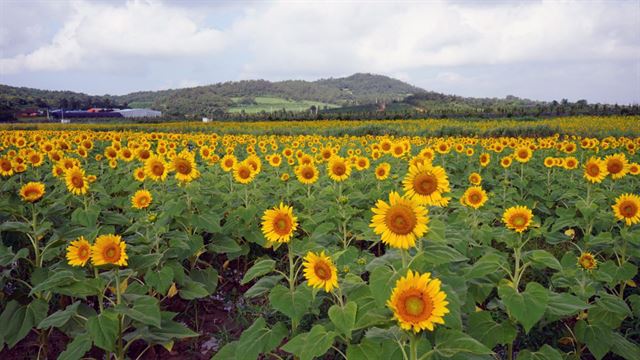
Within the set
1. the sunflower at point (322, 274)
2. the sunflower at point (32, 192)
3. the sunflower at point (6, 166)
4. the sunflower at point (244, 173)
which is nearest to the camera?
the sunflower at point (322, 274)

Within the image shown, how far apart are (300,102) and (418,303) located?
12934 centimetres

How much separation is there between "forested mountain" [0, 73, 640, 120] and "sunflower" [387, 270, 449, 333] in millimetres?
47835

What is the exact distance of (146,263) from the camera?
11.5ft

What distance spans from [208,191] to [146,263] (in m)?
2.75

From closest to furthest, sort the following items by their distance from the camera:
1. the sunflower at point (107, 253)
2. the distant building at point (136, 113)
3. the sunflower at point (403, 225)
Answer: the sunflower at point (403, 225) → the sunflower at point (107, 253) → the distant building at point (136, 113)

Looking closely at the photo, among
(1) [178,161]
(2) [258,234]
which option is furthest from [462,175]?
(1) [178,161]

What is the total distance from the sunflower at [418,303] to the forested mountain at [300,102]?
47.8 metres

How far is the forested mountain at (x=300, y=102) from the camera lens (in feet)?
164

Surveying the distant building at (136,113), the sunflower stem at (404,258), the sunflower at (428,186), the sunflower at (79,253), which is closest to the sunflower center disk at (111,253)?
the sunflower at (79,253)

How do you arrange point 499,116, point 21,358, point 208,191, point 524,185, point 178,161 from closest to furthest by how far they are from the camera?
point 21,358, point 178,161, point 208,191, point 524,185, point 499,116

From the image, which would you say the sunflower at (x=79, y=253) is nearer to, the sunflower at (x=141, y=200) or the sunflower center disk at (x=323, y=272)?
the sunflower at (x=141, y=200)

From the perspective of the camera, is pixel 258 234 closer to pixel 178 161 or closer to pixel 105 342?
pixel 178 161

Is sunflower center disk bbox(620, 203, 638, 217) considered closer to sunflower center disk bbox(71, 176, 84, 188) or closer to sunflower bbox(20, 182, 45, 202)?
sunflower bbox(20, 182, 45, 202)

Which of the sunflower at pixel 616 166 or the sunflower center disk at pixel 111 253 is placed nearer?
the sunflower center disk at pixel 111 253
